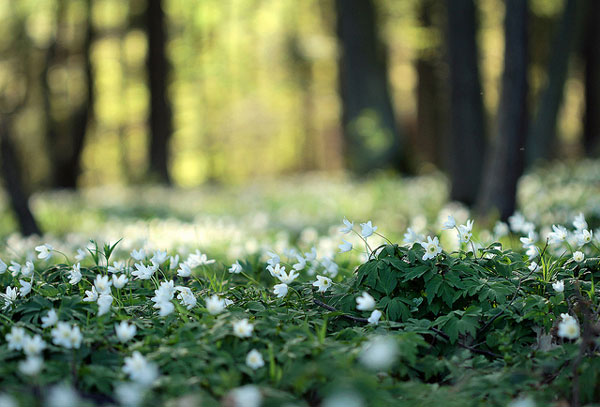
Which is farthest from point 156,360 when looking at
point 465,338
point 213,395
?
point 465,338

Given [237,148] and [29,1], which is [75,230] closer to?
[29,1]

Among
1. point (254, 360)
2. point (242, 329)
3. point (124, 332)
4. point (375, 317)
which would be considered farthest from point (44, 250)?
point (375, 317)

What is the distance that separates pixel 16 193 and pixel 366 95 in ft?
26.0

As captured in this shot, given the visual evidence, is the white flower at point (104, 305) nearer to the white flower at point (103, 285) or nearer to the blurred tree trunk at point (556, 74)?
the white flower at point (103, 285)

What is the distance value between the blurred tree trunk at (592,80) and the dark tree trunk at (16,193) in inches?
496

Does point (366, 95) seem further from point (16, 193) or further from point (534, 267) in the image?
point (534, 267)

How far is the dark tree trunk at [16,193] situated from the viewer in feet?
24.1

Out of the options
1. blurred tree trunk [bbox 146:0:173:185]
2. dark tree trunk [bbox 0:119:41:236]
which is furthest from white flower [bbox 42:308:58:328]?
blurred tree trunk [bbox 146:0:173:185]

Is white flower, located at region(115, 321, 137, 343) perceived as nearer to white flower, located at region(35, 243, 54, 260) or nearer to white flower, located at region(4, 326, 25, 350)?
white flower, located at region(4, 326, 25, 350)

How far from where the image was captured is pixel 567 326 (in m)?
2.37

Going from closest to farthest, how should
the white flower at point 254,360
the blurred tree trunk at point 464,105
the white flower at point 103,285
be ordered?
the white flower at point 254,360, the white flower at point 103,285, the blurred tree trunk at point 464,105

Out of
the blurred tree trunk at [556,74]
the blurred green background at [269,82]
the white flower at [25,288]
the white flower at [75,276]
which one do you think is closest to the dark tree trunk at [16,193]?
the blurred green background at [269,82]

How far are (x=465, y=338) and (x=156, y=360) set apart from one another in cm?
140

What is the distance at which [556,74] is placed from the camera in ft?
41.9
